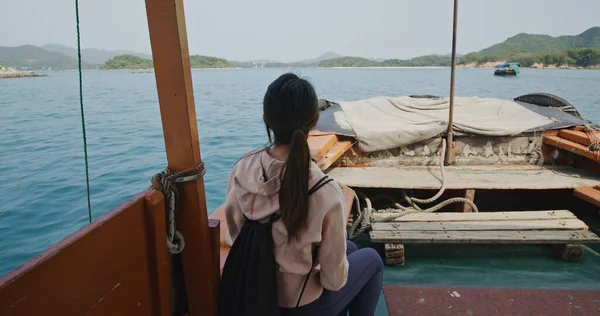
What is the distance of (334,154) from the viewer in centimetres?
416

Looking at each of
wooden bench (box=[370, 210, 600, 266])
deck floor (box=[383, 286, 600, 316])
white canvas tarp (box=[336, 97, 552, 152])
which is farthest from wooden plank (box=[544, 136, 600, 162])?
deck floor (box=[383, 286, 600, 316])

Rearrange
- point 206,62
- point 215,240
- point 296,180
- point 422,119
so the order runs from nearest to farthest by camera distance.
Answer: point 296,180 → point 215,240 → point 422,119 → point 206,62

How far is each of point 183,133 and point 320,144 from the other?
9.36ft

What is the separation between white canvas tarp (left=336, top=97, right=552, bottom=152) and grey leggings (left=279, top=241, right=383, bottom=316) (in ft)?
9.86

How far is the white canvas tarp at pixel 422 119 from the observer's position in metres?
4.66

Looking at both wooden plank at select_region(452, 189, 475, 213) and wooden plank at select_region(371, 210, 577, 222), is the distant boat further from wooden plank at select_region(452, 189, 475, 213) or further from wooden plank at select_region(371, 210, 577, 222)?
wooden plank at select_region(371, 210, 577, 222)

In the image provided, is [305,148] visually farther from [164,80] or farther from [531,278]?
[531,278]

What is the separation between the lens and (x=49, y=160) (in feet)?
30.0

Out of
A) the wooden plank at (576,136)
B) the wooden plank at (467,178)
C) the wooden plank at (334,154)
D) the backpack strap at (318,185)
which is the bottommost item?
the wooden plank at (467,178)

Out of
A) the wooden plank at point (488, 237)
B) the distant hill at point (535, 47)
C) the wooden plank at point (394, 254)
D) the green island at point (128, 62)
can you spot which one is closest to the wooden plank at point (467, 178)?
the wooden plank at point (488, 237)

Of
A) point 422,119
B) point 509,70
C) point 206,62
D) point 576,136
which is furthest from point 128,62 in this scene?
point 576,136

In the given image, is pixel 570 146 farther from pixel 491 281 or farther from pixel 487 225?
pixel 491 281

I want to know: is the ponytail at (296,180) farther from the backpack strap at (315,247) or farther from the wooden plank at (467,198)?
the wooden plank at (467,198)

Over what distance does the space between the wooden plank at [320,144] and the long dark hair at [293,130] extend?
240 cm
